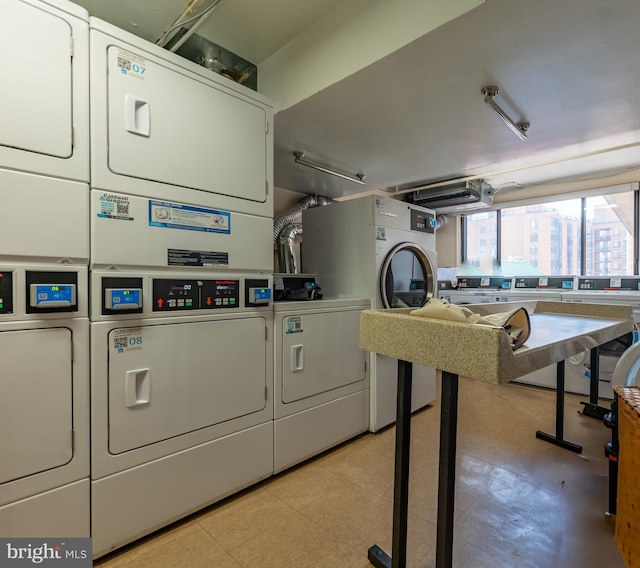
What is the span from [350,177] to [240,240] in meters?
1.89

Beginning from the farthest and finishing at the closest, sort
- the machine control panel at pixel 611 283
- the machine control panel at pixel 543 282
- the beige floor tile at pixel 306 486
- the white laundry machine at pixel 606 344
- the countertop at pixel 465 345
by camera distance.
→ the machine control panel at pixel 543 282
the machine control panel at pixel 611 283
the white laundry machine at pixel 606 344
the beige floor tile at pixel 306 486
the countertop at pixel 465 345

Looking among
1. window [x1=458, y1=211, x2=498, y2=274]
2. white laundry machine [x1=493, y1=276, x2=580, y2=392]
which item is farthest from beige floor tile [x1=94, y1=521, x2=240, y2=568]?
window [x1=458, y1=211, x2=498, y2=274]

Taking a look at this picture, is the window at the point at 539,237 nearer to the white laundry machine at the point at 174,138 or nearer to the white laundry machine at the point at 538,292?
the white laundry machine at the point at 538,292

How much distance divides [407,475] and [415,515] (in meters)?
0.64

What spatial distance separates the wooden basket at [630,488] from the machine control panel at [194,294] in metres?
1.59

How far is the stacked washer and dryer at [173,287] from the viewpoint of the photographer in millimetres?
1379

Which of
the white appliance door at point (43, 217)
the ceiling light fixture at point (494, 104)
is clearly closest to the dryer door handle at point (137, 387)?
the white appliance door at point (43, 217)

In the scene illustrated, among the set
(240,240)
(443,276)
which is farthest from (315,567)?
(443,276)

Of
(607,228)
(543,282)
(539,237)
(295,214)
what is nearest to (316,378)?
(295,214)

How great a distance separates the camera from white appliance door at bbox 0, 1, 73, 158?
3.86 ft

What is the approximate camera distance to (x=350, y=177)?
3.33m

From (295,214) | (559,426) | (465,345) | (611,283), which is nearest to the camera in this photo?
(465,345)

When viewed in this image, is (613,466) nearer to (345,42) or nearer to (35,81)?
(345,42)

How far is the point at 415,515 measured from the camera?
1.69 metres
